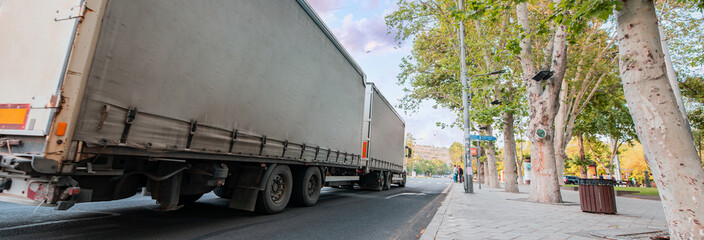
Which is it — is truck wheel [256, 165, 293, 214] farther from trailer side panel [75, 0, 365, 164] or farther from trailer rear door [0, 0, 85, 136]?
trailer rear door [0, 0, 85, 136]

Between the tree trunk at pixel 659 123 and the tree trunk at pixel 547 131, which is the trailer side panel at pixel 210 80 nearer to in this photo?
the tree trunk at pixel 659 123

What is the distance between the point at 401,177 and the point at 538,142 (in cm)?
931

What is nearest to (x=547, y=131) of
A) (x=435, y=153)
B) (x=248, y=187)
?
(x=248, y=187)

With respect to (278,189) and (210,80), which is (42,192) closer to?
(210,80)

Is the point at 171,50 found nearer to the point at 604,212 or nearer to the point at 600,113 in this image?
the point at 604,212

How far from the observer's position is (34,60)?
3.00 m

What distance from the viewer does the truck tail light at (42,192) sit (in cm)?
276

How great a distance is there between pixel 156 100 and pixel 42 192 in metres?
1.24

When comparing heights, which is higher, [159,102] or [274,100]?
[274,100]

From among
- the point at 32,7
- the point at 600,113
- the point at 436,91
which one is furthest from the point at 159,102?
the point at 600,113

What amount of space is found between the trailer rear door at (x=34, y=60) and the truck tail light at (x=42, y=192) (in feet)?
1.54

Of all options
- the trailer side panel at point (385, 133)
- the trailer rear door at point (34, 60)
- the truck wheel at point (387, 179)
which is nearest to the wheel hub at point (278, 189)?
the trailer rear door at point (34, 60)

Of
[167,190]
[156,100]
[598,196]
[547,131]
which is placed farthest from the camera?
[547,131]

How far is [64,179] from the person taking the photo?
2850 mm
